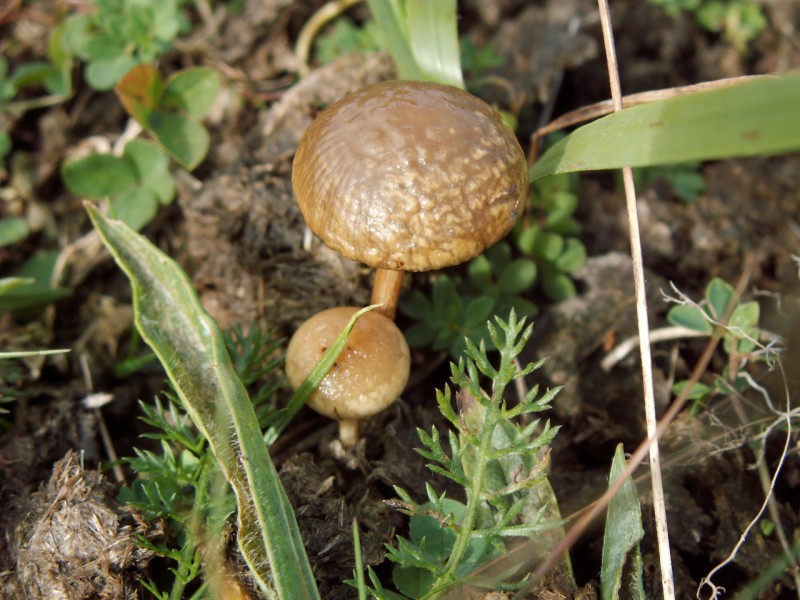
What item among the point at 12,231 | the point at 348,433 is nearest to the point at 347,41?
the point at 12,231

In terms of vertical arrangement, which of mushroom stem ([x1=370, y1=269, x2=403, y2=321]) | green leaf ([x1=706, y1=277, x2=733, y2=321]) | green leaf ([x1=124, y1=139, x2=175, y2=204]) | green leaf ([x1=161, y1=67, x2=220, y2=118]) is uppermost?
green leaf ([x1=161, y1=67, x2=220, y2=118])

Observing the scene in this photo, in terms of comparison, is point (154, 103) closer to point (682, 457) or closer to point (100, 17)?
point (100, 17)

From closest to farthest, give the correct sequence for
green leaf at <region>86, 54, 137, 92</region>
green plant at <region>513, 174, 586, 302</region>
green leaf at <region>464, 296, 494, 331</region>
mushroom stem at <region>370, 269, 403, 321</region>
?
mushroom stem at <region>370, 269, 403, 321</region> → green leaf at <region>464, 296, 494, 331</region> → green plant at <region>513, 174, 586, 302</region> → green leaf at <region>86, 54, 137, 92</region>

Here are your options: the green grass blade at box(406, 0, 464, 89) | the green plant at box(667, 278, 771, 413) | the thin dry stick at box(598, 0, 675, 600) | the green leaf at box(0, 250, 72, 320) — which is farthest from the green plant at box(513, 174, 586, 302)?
the green leaf at box(0, 250, 72, 320)

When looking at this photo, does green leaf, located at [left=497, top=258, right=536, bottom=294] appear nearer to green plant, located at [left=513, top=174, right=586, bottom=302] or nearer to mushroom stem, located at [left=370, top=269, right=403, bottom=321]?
green plant, located at [left=513, top=174, right=586, bottom=302]

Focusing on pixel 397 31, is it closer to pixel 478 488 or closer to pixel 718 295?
pixel 718 295

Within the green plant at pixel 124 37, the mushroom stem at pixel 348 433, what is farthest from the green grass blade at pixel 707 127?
the green plant at pixel 124 37
